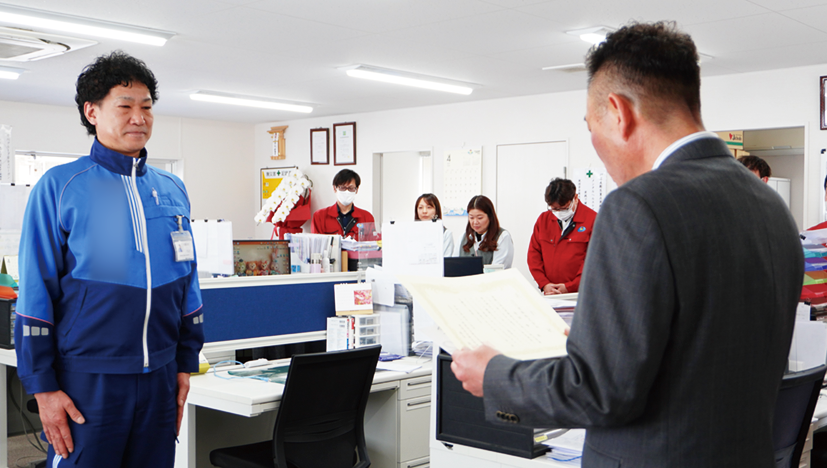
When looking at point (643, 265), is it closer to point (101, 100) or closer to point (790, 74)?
point (101, 100)

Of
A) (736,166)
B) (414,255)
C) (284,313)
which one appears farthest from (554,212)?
(736,166)

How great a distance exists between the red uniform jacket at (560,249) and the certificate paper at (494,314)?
4005 mm

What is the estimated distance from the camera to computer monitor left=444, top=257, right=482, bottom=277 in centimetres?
391

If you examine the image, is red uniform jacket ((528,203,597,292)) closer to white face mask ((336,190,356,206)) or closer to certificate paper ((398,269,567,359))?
white face mask ((336,190,356,206))

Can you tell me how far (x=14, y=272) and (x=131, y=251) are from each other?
6.68 feet

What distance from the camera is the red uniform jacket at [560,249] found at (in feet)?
17.5

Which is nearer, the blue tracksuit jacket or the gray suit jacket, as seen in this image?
the gray suit jacket

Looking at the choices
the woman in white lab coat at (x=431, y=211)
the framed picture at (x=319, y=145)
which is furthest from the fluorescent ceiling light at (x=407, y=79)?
the framed picture at (x=319, y=145)

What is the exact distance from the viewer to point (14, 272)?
138 inches

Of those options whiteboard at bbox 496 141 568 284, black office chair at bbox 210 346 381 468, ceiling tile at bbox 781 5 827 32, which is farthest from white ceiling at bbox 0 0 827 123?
black office chair at bbox 210 346 381 468

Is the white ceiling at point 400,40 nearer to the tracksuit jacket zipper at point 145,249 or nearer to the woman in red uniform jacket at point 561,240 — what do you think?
the woman in red uniform jacket at point 561,240

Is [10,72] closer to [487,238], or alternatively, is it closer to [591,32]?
[487,238]

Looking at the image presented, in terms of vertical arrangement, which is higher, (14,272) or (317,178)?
(317,178)

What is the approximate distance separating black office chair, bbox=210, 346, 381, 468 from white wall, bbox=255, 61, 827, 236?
4610 millimetres
